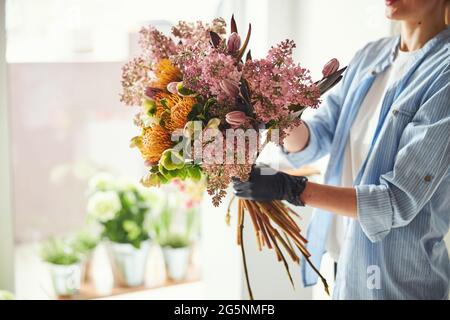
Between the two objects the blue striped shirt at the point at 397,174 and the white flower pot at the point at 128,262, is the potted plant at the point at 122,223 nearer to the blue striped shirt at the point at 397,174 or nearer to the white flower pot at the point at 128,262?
the white flower pot at the point at 128,262

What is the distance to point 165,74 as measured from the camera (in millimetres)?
770

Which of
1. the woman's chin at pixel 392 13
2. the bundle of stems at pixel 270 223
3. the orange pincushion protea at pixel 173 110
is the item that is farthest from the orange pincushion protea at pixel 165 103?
the woman's chin at pixel 392 13

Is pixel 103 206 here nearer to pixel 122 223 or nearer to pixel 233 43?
pixel 122 223

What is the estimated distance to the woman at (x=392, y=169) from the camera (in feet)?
2.53

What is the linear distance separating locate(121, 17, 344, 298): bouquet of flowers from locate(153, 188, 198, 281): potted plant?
72cm

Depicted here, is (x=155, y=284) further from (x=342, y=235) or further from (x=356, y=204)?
(x=356, y=204)

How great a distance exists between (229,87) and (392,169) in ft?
1.00

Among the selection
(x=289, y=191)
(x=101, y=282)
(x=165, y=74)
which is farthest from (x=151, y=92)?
(x=101, y=282)

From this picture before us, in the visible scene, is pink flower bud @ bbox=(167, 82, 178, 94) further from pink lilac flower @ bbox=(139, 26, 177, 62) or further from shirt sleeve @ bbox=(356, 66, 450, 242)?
shirt sleeve @ bbox=(356, 66, 450, 242)

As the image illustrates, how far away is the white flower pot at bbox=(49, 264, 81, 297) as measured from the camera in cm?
118

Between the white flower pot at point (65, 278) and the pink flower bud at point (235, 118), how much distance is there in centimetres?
69

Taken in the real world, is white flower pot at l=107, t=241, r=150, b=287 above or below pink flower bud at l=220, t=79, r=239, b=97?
below

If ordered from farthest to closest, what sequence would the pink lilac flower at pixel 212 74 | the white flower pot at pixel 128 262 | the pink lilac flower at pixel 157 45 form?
the white flower pot at pixel 128 262 → the pink lilac flower at pixel 157 45 → the pink lilac flower at pixel 212 74

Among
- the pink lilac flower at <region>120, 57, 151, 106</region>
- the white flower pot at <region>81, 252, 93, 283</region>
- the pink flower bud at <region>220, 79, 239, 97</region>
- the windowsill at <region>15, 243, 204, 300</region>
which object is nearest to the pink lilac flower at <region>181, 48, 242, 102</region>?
the pink flower bud at <region>220, 79, 239, 97</region>
